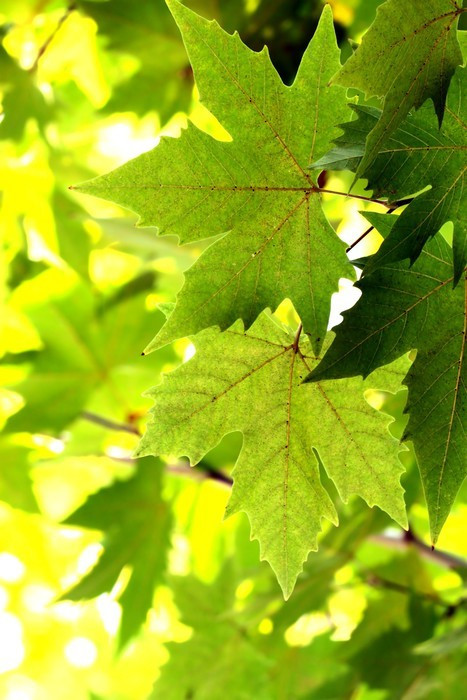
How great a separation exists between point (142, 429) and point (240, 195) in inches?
42.5

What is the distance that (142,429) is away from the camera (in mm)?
1708

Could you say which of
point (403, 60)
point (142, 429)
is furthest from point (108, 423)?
point (403, 60)

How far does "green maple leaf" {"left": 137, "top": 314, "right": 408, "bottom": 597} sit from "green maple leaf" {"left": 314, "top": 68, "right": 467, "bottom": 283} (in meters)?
0.15

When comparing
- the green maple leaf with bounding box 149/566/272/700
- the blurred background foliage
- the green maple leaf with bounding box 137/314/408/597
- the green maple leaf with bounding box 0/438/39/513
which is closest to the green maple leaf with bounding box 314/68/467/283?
the green maple leaf with bounding box 137/314/408/597

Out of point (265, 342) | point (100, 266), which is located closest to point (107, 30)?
point (100, 266)

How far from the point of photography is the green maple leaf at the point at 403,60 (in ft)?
1.88

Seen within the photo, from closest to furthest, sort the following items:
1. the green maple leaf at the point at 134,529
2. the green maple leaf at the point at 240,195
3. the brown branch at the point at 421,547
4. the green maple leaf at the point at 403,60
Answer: the green maple leaf at the point at 403,60
the green maple leaf at the point at 240,195
the brown branch at the point at 421,547
the green maple leaf at the point at 134,529

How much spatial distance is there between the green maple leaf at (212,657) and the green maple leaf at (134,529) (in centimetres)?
10

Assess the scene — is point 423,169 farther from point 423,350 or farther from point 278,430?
point 278,430

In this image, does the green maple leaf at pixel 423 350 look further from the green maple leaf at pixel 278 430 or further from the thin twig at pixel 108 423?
the thin twig at pixel 108 423

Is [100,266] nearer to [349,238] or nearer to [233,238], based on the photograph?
[349,238]

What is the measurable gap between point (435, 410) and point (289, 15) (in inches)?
43.6

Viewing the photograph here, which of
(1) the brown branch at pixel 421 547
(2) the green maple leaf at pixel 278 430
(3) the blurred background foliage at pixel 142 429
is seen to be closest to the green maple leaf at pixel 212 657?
(3) the blurred background foliage at pixel 142 429

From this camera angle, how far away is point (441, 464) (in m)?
0.66
